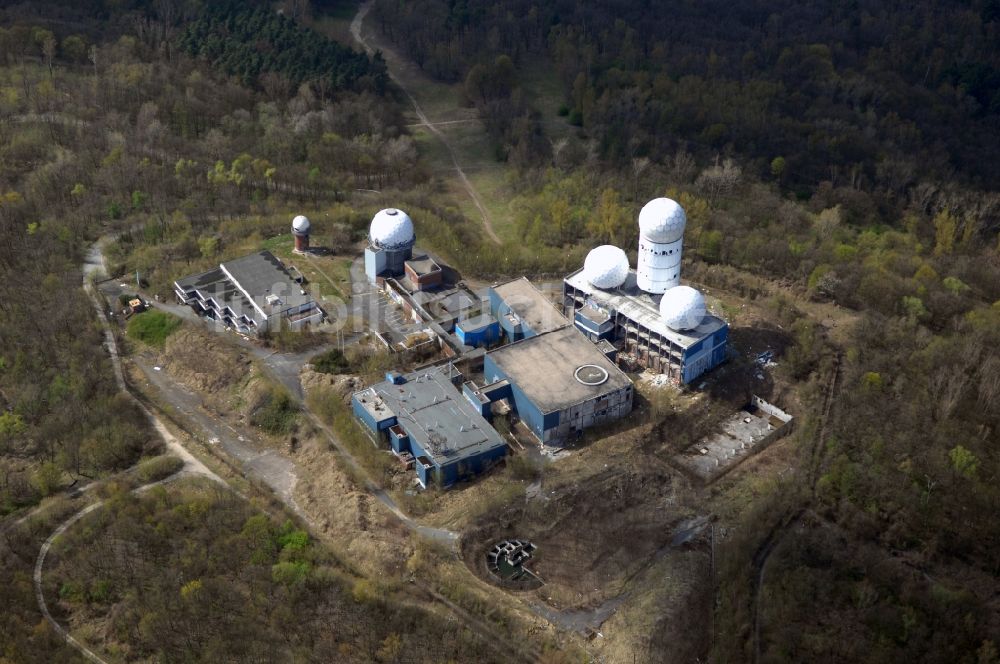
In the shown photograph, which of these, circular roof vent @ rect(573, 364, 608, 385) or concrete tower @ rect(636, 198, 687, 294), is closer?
circular roof vent @ rect(573, 364, 608, 385)

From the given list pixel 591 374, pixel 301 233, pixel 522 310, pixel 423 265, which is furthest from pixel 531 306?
pixel 301 233

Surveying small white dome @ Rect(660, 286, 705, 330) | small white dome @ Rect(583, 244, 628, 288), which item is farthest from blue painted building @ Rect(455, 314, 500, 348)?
small white dome @ Rect(660, 286, 705, 330)

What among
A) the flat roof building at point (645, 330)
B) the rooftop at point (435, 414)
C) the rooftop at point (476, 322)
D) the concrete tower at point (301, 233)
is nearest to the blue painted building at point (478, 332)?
the rooftop at point (476, 322)

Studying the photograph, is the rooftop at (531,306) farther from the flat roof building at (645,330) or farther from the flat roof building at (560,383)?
the flat roof building at (560,383)

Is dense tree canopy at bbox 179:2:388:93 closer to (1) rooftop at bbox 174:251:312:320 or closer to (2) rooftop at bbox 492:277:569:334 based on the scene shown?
(1) rooftop at bbox 174:251:312:320

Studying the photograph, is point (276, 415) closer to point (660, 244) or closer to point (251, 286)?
point (251, 286)

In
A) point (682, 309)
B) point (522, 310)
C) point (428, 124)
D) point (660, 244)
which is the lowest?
point (428, 124)
